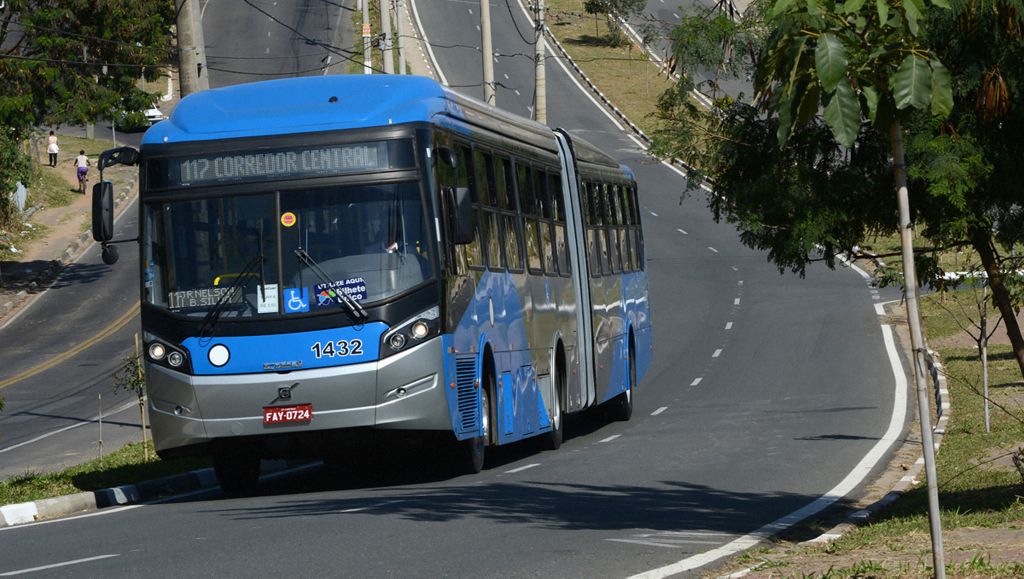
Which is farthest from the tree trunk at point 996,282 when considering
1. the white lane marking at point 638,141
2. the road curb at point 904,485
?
the white lane marking at point 638,141

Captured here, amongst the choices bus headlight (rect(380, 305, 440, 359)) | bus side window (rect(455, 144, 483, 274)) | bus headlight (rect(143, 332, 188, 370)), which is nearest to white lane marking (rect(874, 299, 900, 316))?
bus side window (rect(455, 144, 483, 274))

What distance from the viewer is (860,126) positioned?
7875 millimetres

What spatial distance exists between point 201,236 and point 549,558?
554cm

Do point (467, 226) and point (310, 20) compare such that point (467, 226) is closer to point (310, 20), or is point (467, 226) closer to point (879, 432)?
point (879, 432)

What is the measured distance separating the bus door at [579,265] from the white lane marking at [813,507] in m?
3.82

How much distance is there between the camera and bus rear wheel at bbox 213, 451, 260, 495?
620 inches

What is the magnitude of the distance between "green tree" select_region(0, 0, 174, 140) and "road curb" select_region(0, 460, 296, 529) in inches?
1098

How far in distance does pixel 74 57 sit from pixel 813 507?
35.7 metres

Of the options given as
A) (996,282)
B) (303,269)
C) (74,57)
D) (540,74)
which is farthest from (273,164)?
(74,57)

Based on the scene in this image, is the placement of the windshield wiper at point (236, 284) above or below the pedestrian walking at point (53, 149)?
below

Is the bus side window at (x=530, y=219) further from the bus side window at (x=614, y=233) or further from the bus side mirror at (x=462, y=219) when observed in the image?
the bus side window at (x=614, y=233)

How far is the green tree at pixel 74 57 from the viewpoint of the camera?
43.8 m

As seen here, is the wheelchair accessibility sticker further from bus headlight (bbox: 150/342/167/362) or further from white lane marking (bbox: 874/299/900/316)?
white lane marking (bbox: 874/299/900/316)

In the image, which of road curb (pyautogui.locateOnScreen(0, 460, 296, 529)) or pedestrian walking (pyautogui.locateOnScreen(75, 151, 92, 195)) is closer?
road curb (pyautogui.locateOnScreen(0, 460, 296, 529))
